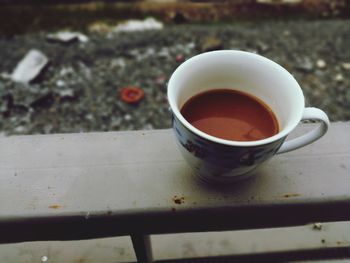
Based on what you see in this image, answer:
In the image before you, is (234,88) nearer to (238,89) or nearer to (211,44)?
(238,89)

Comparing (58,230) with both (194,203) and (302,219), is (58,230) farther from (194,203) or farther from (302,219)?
(302,219)

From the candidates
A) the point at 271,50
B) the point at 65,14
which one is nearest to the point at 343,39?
the point at 271,50

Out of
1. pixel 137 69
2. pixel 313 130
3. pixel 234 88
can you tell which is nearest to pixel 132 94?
pixel 137 69

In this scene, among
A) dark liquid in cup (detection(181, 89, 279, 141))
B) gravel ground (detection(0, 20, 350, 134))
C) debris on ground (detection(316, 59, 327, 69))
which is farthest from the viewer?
debris on ground (detection(316, 59, 327, 69))

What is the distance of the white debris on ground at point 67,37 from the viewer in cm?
239

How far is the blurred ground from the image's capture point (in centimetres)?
204

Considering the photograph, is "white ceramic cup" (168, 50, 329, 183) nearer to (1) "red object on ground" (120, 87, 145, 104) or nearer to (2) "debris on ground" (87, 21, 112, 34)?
(1) "red object on ground" (120, 87, 145, 104)

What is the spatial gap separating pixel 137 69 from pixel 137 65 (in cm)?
3

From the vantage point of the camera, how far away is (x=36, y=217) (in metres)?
0.82

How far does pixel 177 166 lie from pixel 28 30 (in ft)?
6.71

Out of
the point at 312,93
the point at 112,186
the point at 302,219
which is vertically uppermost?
the point at 112,186

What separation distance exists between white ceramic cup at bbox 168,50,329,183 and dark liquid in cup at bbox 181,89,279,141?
0.05 ft

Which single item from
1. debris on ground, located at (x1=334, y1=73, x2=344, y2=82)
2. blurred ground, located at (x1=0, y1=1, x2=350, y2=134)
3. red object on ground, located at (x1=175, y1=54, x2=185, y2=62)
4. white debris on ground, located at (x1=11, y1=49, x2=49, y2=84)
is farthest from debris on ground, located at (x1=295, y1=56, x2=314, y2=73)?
white debris on ground, located at (x1=11, y1=49, x2=49, y2=84)

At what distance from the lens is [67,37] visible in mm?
2406
